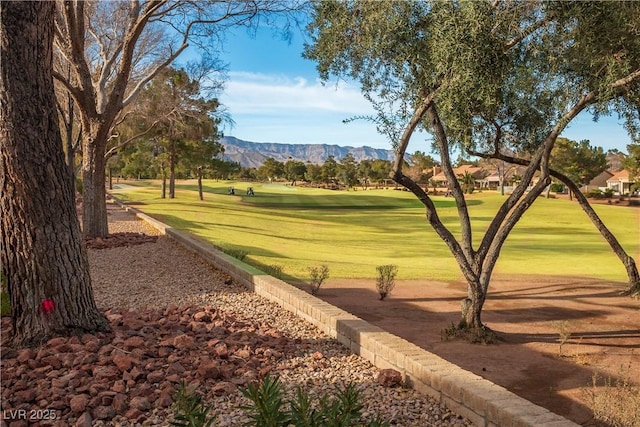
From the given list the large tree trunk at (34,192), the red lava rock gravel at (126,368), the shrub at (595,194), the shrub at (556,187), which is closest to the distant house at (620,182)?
the shrub at (556,187)

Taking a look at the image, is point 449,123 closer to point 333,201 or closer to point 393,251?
point 393,251

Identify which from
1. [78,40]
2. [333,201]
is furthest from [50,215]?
[333,201]

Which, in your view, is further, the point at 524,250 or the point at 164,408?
the point at 524,250

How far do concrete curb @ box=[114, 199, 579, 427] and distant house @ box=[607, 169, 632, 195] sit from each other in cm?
8219

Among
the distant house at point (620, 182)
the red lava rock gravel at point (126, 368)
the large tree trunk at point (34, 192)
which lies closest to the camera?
the red lava rock gravel at point (126, 368)

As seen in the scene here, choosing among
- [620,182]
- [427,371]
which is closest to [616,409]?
[427,371]

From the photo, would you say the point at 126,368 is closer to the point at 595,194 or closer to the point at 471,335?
the point at 471,335

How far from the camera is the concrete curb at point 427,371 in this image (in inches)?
147

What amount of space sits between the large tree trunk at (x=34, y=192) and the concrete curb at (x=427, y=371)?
3.03 meters

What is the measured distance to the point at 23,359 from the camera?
506 cm

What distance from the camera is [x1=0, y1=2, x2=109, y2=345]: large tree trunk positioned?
5.26 m

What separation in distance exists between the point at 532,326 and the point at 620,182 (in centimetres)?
8350

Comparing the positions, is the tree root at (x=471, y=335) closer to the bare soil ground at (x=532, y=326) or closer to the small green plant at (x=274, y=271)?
the bare soil ground at (x=532, y=326)

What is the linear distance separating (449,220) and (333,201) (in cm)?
1910
